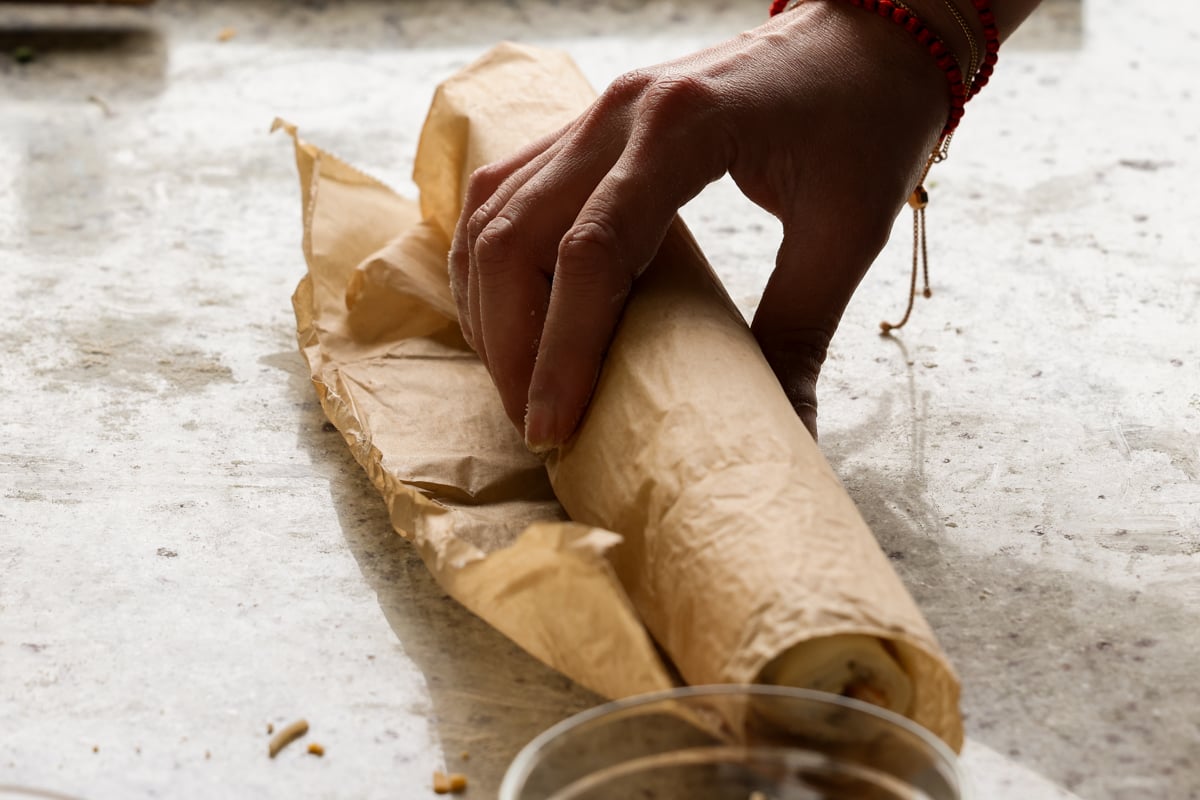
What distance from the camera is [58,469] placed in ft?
4.62

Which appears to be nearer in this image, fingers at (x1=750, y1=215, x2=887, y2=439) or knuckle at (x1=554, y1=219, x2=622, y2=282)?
knuckle at (x1=554, y1=219, x2=622, y2=282)

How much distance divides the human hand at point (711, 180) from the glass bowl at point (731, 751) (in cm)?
43

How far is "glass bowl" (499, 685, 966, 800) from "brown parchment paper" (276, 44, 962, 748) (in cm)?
7

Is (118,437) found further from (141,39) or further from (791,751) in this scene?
(141,39)

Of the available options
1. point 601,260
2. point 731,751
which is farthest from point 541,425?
point 731,751

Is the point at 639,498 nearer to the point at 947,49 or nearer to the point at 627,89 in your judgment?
the point at 627,89

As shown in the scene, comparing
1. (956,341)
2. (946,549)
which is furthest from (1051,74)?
(946,549)

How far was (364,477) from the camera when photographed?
1404mm

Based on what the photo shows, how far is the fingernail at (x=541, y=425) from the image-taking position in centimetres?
→ 124

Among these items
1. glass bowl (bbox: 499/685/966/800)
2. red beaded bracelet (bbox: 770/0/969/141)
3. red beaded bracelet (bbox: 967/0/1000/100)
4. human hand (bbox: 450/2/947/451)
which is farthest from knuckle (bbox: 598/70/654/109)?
glass bowl (bbox: 499/685/966/800)

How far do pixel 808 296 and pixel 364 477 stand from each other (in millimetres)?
496

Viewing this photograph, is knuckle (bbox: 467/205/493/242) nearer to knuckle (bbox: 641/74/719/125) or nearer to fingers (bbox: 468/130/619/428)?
fingers (bbox: 468/130/619/428)

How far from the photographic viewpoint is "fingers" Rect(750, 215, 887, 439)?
4.25 ft

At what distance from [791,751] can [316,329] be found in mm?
927
